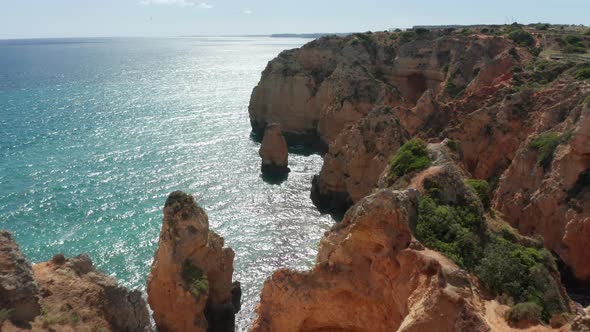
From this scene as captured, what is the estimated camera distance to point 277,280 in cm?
2033

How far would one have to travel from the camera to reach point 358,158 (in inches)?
1778

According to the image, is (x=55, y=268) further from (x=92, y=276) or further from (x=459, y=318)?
(x=459, y=318)

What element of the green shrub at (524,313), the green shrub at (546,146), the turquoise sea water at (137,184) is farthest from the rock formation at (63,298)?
the green shrub at (546,146)

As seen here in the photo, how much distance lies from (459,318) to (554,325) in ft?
11.2

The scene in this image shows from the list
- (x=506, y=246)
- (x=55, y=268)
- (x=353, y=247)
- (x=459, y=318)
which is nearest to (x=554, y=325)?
(x=459, y=318)

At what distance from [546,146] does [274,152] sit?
97.8 feet

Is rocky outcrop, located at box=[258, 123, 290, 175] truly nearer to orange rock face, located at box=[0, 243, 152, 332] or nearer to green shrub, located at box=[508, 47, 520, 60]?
green shrub, located at box=[508, 47, 520, 60]

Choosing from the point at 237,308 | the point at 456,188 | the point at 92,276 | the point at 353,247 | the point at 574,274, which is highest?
the point at 456,188

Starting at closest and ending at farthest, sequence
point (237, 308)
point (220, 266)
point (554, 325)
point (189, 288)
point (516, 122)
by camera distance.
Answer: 1. point (554, 325)
2. point (189, 288)
3. point (220, 266)
4. point (237, 308)
5. point (516, 122)

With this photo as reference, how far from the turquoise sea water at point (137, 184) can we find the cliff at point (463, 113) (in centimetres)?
591

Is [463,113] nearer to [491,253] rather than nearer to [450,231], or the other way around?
[450,231]

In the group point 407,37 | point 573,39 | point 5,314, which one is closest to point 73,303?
point 5,314

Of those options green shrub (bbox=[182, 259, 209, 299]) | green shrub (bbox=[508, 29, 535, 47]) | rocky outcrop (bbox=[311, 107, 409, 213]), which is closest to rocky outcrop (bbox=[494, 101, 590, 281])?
rocky outcrop (bbox=[311, 107, 409, 213])

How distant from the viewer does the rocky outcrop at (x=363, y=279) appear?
1789 centimetres
